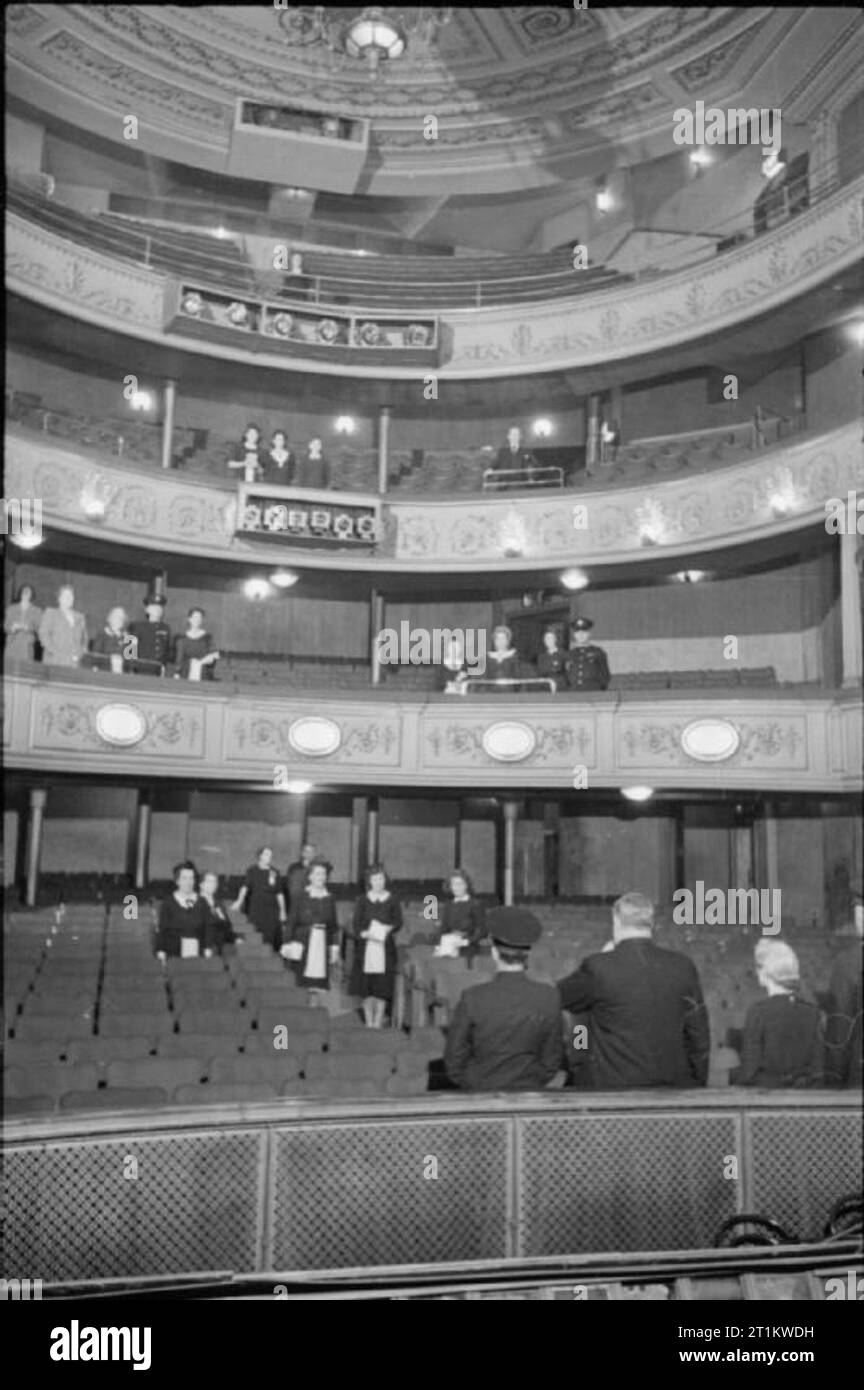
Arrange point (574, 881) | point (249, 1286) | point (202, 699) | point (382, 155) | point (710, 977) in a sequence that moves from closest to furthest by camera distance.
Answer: point (249, 1286)
point (710, 977)
point (202, 699)
point (574, 881)
point (382, 155)

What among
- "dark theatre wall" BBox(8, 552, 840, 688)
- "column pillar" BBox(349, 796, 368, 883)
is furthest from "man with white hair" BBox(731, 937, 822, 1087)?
"column pillar" BBox(349, 796, 368, 883)

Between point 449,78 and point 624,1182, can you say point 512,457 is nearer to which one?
point 449,78

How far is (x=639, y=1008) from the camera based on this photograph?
165 inches

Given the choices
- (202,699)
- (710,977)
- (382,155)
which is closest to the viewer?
(710,977)

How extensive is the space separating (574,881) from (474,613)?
14.2 feet

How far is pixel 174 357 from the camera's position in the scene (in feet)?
52.0

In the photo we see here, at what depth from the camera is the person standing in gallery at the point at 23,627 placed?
12578 mm

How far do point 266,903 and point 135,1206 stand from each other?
7.61 meters

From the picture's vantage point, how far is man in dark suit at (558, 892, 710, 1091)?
4168 mm

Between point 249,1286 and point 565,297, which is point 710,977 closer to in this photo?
point 249,1286

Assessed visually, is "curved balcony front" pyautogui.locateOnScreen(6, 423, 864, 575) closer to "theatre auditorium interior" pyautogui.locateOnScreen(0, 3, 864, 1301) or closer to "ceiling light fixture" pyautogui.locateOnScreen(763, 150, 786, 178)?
"theatre auditorium interior" pyautogui.locateOnScreen(0, 3, 864, 1301)

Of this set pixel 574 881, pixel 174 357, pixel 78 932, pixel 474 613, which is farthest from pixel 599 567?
pixel 78 932

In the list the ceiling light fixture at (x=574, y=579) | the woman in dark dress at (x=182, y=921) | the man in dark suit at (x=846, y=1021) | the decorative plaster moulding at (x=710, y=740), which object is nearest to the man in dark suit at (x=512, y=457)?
the ceiling light fixture at (x=574, y=579)

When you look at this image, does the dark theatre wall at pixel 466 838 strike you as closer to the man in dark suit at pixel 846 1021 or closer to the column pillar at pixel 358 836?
the column pillar at pixel 358 836
